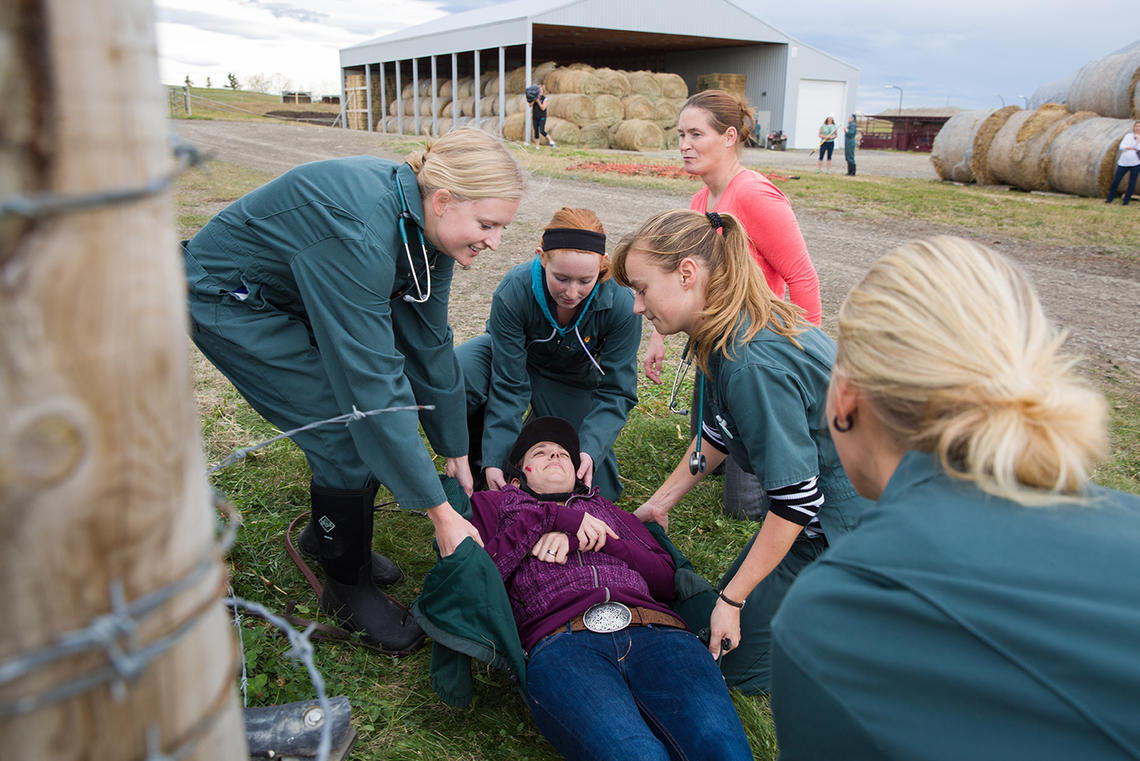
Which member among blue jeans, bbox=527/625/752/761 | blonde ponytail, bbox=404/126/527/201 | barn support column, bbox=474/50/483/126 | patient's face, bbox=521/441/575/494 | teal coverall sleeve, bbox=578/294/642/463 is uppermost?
barn support column, bbox=474/50/483/126

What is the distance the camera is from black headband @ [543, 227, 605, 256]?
13.3 ft

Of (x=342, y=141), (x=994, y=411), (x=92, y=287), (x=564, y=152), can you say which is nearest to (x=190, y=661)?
(x=92, y=287)

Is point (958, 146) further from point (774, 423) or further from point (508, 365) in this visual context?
point (774, 423)

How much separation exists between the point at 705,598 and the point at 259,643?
168cm

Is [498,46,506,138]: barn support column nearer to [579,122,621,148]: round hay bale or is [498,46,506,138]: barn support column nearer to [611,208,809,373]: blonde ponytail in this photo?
[579,122,621,148]: round hay bale

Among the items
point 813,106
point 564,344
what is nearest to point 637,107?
point 813,106

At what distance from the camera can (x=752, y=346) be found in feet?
9.14

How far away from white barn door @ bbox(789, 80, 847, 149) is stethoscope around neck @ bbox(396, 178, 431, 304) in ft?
116

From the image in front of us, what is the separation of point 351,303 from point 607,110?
2654cm

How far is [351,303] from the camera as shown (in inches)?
108

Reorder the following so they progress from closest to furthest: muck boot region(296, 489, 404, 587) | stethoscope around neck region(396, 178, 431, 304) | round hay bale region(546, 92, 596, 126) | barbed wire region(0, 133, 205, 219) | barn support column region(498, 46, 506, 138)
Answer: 1. barbed wire region(0, 133, 205, 219)
2. stethoscope around neck region(396, 178, 431, 304)
3. muck boot region(296, 489, 404, 587)
4. round hay bale region(546, 92, 596, 126)
5. barn support column region(498, 46, 506, 138)

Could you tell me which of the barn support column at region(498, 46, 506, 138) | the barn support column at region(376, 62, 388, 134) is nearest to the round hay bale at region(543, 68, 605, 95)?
the barn support column at region(498, 46, 506, 138)

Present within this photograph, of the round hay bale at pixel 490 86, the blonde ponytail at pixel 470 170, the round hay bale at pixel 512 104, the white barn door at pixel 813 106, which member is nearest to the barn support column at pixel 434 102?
the round hay bale at pixel 490 86

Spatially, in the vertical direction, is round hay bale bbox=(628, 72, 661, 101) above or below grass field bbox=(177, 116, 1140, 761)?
above
